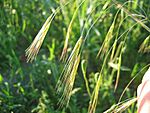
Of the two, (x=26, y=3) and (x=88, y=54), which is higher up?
(x=26, y=3)

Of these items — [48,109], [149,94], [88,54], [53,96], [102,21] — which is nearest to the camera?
[149,94]

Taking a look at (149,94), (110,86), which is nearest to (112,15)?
(110,86)

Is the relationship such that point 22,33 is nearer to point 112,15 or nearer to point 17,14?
point 17,14

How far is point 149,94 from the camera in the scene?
0.79m

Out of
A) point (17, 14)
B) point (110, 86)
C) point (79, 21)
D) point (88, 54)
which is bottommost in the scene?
point (110, 86)

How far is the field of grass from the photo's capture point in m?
1.48

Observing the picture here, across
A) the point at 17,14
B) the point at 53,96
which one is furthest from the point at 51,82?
the point at 17,14

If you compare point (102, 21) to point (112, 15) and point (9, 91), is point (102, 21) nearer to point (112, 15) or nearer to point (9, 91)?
point (112, 15)

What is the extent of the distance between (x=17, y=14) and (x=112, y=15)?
0.44 m

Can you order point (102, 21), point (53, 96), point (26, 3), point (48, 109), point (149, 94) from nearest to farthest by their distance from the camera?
point (149, 94)
point (48, 109)
point (53, 96)
point (102, 21)
point (26, 3)

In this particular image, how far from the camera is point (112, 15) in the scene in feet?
5.75

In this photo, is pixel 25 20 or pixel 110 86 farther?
pixel 25 20

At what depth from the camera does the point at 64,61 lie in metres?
1.66

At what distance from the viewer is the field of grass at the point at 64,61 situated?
1478 mm
